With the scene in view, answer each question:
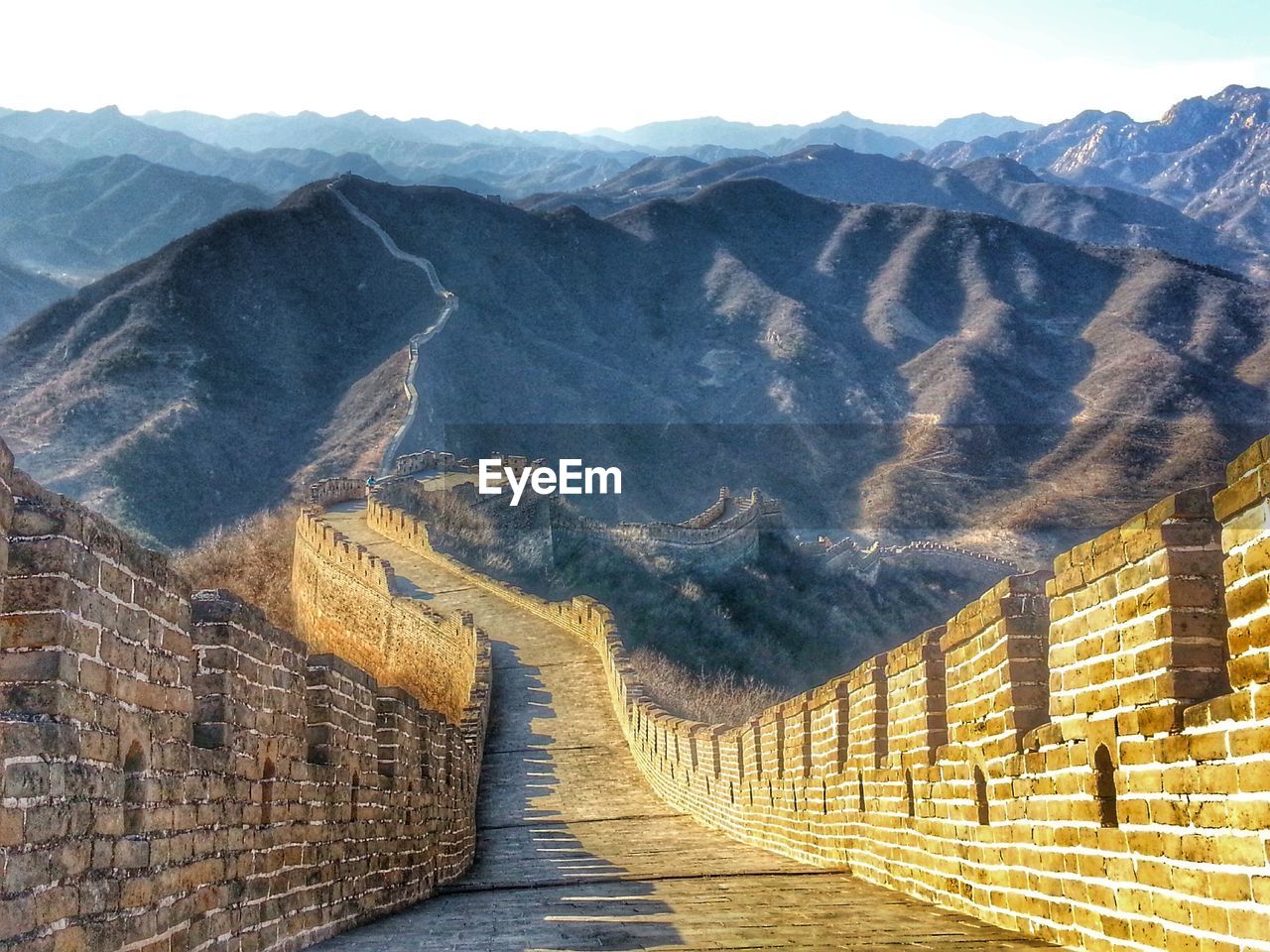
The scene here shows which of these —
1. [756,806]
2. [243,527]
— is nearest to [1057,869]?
[756,806]

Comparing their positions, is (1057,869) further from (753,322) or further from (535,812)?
(753,322)

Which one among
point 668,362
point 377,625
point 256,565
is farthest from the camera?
point 668,362

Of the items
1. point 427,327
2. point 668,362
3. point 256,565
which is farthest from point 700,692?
point 668,362

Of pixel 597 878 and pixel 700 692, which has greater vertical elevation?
pixel 700 692


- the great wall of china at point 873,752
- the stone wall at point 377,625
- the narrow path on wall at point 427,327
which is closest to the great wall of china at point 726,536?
the narrow path on wall at point 427,327

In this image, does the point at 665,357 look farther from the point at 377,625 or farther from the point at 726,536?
the point at 377,625

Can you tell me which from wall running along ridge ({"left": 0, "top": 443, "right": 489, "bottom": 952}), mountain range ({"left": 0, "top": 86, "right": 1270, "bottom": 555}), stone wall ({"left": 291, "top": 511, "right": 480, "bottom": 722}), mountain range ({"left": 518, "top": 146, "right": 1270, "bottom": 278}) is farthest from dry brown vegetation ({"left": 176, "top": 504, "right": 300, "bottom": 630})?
mountain range ({"left": 518, "top": 146, "right": 1270, "bottom": 278})

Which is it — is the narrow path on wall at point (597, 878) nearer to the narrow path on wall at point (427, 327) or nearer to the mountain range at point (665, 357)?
the narrow path on wall at point (427, 327)

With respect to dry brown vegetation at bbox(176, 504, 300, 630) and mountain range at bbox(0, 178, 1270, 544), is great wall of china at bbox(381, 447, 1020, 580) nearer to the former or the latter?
dry brown vegetation at bbox(176, 504, 300, 630)
